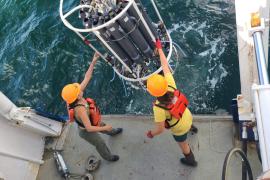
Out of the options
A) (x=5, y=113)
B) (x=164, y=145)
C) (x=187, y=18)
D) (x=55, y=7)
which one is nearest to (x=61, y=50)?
(x=55, y=7)

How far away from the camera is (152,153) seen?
6.49 m

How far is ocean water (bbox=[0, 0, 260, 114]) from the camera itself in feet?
27.3

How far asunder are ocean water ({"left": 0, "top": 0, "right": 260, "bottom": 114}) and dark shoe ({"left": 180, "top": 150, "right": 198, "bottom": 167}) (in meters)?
1.96

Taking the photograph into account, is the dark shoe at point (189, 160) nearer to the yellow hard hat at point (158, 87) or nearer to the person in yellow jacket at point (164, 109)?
the person in yellow jacket at point (164, 109)

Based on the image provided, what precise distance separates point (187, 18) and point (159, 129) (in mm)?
5385

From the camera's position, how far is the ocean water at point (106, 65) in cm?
831

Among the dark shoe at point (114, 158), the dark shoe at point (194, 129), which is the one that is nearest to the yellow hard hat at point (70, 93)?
the dark shoe at point (114, 158)

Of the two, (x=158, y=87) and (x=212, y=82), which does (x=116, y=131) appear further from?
(x=212, y=82)

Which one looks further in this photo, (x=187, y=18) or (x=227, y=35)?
(x=187, y=18)

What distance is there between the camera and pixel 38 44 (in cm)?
1067

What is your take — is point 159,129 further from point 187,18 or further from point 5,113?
point 187,18

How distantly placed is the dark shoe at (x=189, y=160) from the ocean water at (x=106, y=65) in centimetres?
196

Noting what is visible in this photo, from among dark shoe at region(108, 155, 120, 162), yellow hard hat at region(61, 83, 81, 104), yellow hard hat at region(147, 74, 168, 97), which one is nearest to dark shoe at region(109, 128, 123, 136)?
dark shoe at region(108, 155, 120, 162)

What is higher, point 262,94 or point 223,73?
point 223,73
